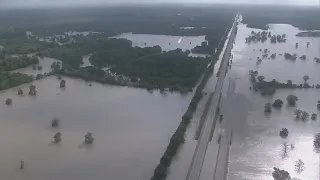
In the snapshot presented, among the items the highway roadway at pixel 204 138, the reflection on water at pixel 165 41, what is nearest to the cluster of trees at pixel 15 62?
the reflection on water at pixel 165 41

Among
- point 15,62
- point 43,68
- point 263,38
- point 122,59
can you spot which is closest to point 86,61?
point 122,59

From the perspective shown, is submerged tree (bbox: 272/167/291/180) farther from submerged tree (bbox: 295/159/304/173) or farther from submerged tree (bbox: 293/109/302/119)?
submerged tree (bbox: 293/109/302/119)

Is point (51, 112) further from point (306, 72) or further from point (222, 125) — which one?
point (306, 72)

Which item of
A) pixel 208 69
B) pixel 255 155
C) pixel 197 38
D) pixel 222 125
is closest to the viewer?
pixel 255 155

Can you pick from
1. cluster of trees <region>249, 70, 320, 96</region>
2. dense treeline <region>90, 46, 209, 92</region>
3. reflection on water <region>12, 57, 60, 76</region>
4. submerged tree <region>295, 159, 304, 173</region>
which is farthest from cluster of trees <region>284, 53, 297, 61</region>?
reflection on water <region>12, 57, 60, 76</region>

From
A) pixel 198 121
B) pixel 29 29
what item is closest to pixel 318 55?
pixel 198 121

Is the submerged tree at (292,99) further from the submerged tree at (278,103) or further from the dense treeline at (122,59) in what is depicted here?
the dense treeline at (122,59)

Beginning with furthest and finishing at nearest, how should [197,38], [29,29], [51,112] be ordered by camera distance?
[29,29] < [197,38] < [51,112]
